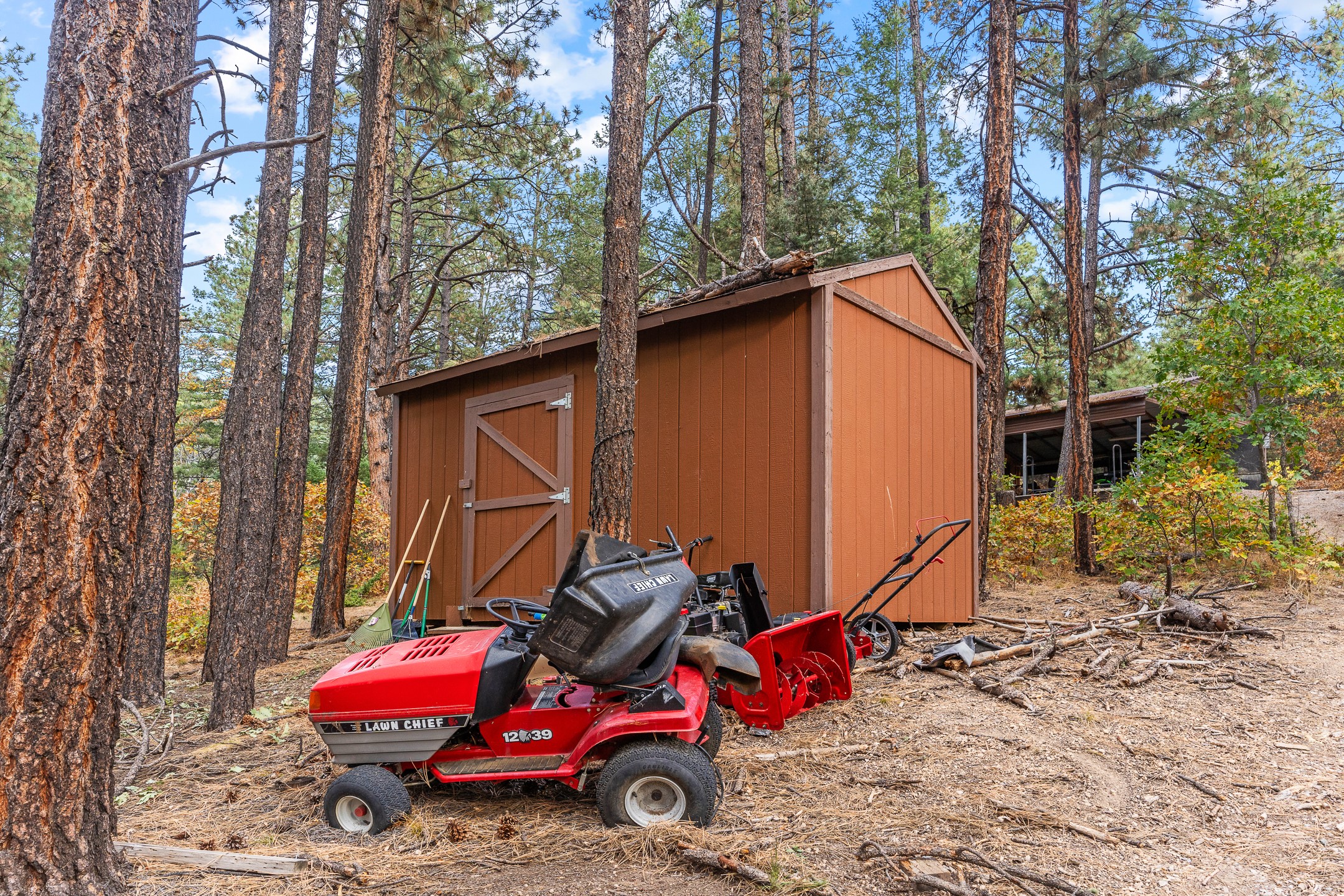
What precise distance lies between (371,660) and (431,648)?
244 mm

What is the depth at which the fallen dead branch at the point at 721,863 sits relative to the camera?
2.61m

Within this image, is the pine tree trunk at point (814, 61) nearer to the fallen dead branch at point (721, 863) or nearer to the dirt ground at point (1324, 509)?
the dirt ground at point (1324, 509)

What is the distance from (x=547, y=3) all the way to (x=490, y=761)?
11935 millimetres

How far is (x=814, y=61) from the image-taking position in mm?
17922

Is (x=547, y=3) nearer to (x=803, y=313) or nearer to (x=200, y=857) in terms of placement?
(x=803, y=313)

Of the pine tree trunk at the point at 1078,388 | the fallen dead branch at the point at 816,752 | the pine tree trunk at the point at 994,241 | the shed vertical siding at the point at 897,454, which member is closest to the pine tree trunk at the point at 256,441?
the fallen dead branch at the point at 816,752

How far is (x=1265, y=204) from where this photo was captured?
377 inches

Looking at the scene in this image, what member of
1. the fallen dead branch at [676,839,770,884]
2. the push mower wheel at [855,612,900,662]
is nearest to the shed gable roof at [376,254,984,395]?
the push mower wheel at [855,612,900,662]

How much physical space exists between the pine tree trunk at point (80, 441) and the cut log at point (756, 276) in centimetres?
384

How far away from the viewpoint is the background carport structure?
1502cm

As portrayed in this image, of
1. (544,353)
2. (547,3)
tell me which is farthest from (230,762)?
(547,3)

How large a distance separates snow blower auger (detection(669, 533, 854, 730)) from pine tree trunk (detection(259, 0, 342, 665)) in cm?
507

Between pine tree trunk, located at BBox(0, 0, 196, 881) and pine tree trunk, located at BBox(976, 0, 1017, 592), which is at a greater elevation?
pine tree trunk, located at BBox(976, 0, 1017, 592)

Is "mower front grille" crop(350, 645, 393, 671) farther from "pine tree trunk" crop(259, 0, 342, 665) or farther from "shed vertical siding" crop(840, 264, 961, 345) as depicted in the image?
"pine tree trunk" crop(259, 0, 342, 665)
